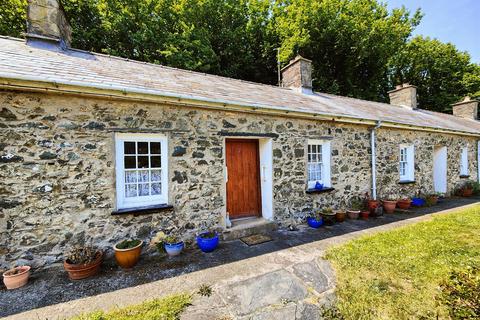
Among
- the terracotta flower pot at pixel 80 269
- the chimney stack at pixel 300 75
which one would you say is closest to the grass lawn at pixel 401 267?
the terracotta flower pot at pixel 80 269

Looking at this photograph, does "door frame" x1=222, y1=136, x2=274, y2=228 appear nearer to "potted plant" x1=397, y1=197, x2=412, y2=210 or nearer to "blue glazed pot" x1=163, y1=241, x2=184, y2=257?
"blue glazed pot" x1=163, y1=241, x2=184, y2=257

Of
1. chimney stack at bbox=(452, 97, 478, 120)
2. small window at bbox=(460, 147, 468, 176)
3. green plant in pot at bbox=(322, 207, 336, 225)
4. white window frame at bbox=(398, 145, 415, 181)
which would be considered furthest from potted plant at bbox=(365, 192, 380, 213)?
chimney stack at bbox=(452, 97, 478, 120)

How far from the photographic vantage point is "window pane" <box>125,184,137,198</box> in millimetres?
4184

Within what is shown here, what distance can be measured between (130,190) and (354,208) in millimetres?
6459

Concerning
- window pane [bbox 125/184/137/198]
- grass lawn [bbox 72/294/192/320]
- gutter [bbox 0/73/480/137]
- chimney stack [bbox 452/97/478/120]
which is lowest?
grass lawn [bbox 72/294/192/320]

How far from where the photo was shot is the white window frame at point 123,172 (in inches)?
159

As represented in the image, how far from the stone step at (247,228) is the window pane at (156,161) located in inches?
82.8

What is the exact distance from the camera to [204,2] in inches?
518

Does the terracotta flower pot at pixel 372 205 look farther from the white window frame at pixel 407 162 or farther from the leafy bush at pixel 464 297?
the leafy bush at pixel 464 297

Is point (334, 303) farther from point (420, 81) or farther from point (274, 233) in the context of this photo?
point (420, 81)

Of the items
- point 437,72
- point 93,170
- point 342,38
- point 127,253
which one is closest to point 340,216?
point 127,253

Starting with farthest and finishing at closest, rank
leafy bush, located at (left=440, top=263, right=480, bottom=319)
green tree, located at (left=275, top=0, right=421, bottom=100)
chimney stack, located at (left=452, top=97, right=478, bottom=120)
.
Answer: chimney stack, located at (left=452, top=97, right=478, bottom=120), green tree, located at (left=275, top=0, right=421, bottom=100), leafy bush, located at (left=440, top=263, right=480, bottom=319)

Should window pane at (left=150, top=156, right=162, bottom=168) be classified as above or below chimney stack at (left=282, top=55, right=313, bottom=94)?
below

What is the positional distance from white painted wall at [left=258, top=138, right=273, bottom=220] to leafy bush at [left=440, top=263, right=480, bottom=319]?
343cm
